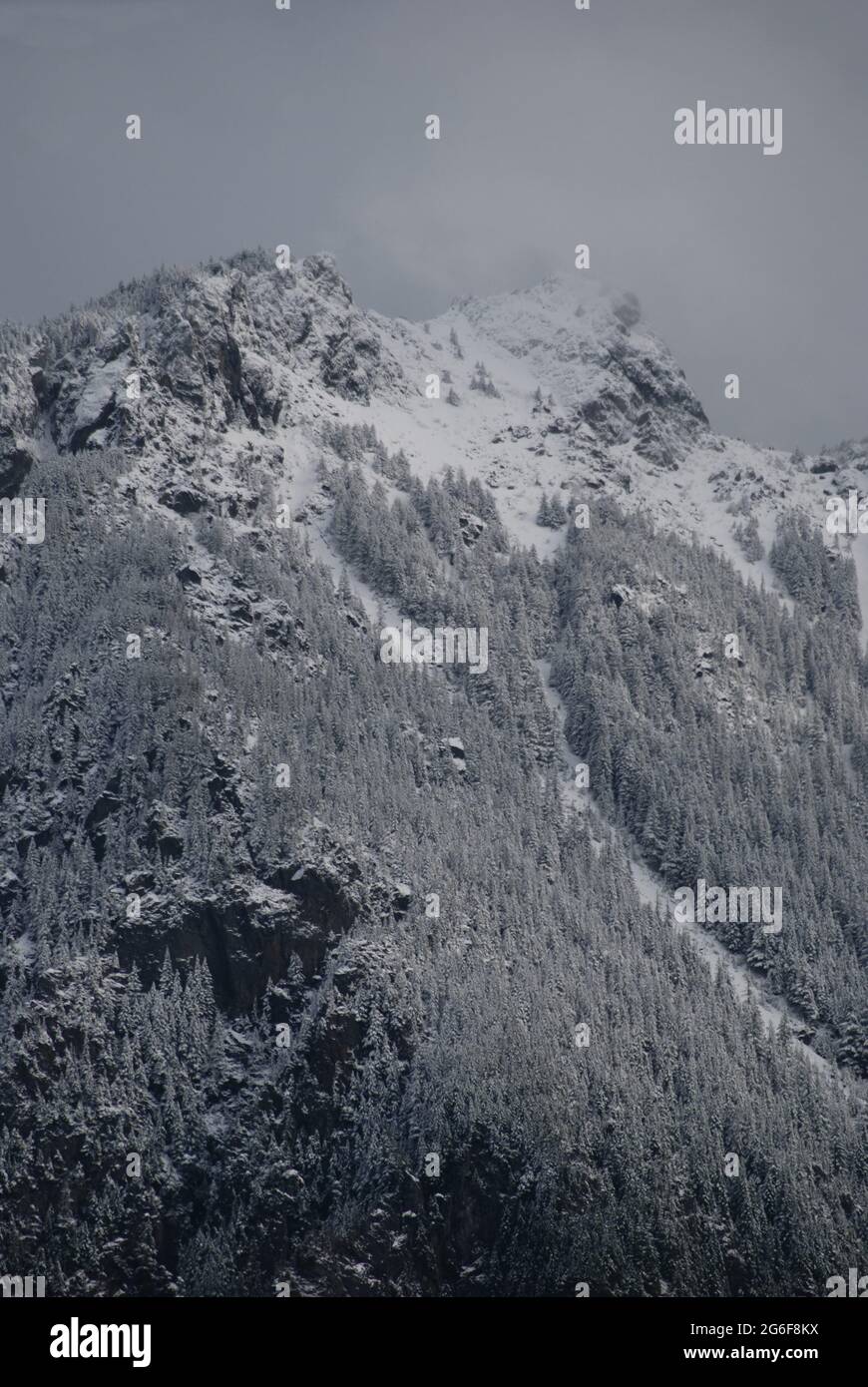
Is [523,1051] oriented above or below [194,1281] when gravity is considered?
above

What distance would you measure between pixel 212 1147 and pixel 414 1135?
2180 centimetres
